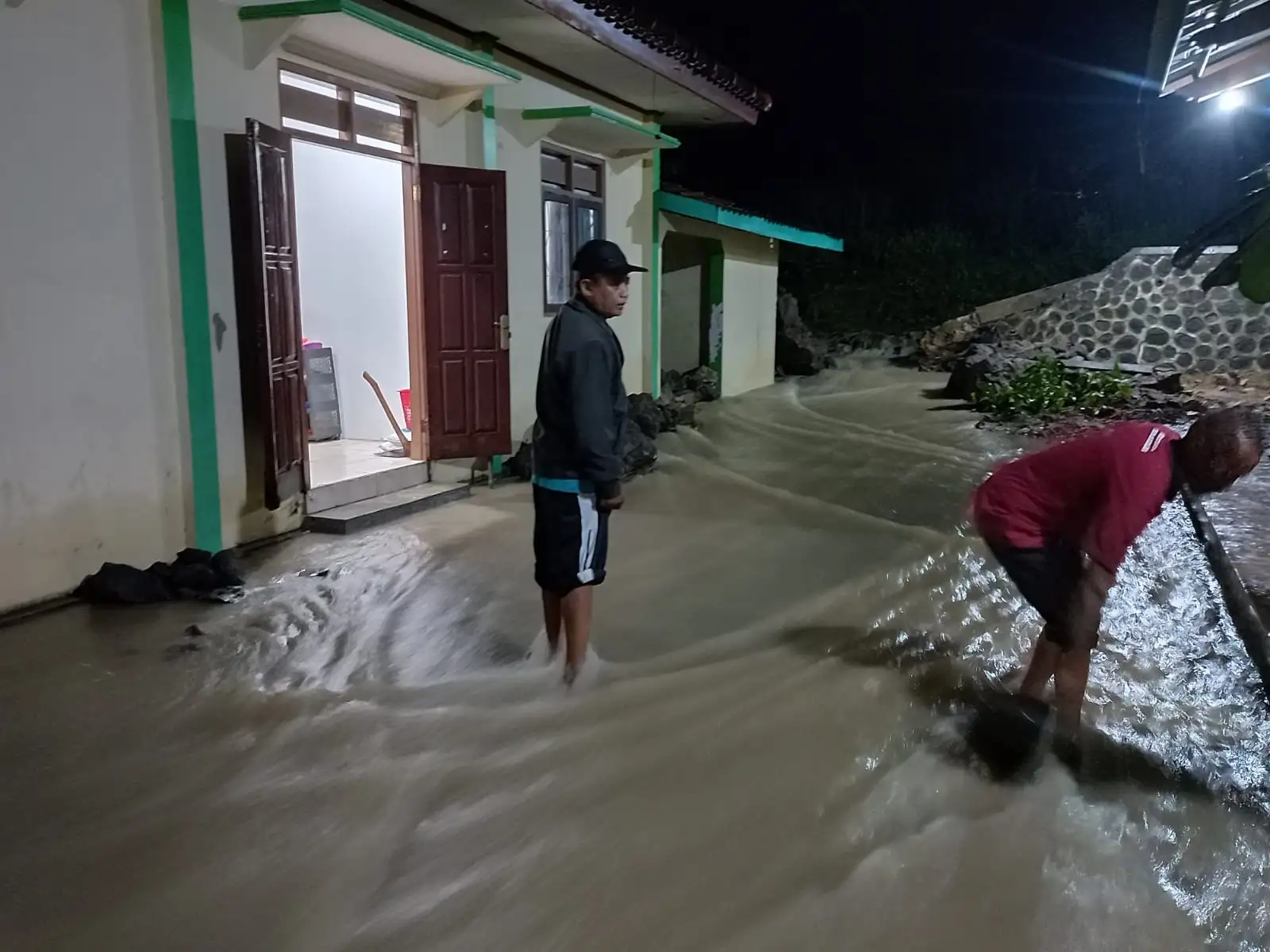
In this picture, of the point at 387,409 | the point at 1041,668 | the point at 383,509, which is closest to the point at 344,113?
the point at 387,409

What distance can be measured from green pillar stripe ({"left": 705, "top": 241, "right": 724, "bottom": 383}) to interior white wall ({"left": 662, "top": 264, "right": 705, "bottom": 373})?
Answer: 205 millimetres

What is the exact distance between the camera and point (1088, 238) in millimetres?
19547

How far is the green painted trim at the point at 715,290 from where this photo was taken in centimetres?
1486

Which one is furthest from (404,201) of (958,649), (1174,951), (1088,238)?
(1088,238)

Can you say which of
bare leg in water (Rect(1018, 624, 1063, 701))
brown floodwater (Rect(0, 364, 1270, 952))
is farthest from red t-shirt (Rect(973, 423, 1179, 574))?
brown floodwater (Rect(0, 364, 1270, 952))

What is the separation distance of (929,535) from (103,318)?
5.38 meters

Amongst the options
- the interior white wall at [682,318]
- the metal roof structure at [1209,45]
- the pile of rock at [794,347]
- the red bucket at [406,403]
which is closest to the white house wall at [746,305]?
the interior white wall at [682,318]

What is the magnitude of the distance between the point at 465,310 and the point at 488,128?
164 centimetres

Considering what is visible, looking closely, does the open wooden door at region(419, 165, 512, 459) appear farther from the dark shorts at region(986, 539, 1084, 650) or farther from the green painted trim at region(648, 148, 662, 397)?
the dark shorts at region(986, 539, 1084, 650)

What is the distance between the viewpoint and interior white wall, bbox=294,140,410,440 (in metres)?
9.13

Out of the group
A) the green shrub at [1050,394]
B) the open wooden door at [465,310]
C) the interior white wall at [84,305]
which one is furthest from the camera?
the green shrub at [1050,394]

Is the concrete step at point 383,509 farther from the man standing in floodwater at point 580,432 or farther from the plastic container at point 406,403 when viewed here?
the man standing in floodwater at point 580,432

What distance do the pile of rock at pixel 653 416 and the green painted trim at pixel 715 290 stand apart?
0.20m

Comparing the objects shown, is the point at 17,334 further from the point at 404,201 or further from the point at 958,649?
the point at 958,649
